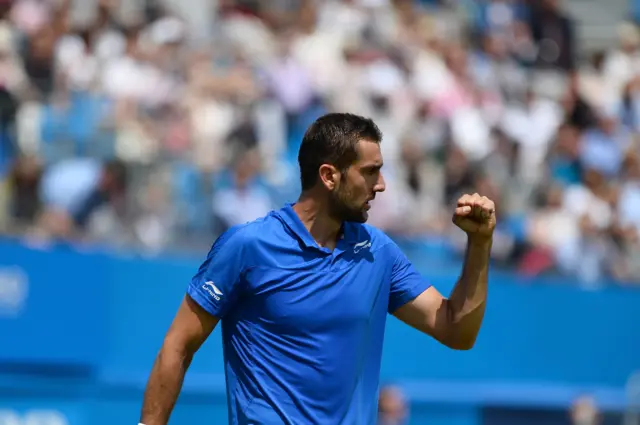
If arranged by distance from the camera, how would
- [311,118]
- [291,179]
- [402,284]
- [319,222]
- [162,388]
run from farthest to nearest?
[311,118], [291,179], [402,284], [319,222], [162,388]

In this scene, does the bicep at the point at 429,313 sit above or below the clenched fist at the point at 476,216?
below

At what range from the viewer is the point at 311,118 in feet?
40.7

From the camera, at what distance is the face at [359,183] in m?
4.44

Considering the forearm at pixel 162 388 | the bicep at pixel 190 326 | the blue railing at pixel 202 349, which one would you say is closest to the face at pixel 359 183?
the bicep at pixel 190 326

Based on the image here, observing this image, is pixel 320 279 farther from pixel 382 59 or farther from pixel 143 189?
pixel 382 59

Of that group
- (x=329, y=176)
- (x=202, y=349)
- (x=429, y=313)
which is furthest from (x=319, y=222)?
(x=202, y=349)

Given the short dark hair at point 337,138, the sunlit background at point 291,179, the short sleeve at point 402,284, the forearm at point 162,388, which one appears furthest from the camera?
the sunlit background at point 291,179

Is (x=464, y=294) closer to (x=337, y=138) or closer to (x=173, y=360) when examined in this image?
(x=337, y=138)

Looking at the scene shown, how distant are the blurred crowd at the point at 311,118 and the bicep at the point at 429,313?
18.4 ft

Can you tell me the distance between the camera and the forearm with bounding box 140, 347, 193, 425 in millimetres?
4293

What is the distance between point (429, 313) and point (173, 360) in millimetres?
991

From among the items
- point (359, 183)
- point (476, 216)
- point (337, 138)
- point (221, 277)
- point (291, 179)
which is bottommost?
point (221, 277)

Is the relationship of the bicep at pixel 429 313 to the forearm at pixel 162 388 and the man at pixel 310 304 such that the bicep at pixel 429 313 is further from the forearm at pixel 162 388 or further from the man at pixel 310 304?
the forearm at pixel 162 388

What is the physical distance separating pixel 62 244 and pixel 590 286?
5.28 meters
